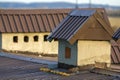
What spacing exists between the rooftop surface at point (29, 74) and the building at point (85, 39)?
0.78m

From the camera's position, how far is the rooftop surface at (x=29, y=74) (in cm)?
1603

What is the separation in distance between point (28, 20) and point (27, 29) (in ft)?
2.43

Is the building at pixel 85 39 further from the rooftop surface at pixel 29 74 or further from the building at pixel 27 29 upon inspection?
the building at pixel 27 29

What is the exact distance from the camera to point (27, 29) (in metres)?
33.2

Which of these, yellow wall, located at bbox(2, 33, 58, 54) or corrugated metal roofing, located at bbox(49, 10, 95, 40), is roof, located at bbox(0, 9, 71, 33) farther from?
corrugated metal roofing, located at bbox(49, 10, 95, 40)

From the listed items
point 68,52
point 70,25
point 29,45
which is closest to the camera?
point 68,52

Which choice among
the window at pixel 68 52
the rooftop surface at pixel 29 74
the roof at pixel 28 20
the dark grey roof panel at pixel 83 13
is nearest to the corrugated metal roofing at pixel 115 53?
the roof at pixel 28 20

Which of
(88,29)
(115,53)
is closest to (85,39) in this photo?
(88,29)

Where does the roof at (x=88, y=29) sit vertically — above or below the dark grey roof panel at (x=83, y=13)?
below

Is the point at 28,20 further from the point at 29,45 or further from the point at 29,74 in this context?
the point at 29,74

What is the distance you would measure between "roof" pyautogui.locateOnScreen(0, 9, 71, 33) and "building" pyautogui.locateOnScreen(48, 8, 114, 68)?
15085 millimetres

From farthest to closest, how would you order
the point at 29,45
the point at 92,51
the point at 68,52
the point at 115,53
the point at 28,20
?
the point at 29,45
the point at 28,20
the point at 115,53
the point at 68,52
the point at 92,51

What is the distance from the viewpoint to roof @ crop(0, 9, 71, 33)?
107 feet

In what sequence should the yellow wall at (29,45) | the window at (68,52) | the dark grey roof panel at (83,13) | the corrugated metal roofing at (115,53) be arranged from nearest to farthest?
the dark grey roof panel at (83,13), the window at (68,52), the corrugated metal roofing at (115,53), the yellow wall at (29,45)
